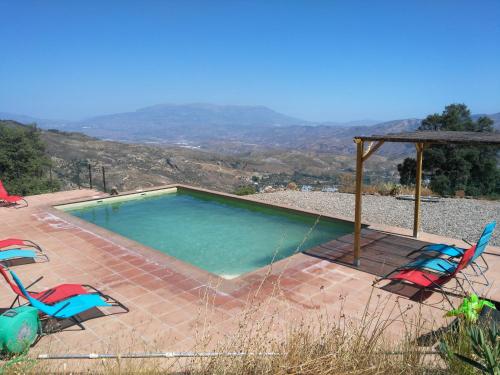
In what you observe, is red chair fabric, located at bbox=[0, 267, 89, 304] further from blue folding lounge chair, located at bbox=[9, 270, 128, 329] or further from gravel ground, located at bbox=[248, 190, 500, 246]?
gravel ground, located at bbox=[248, 190, 500, 246]

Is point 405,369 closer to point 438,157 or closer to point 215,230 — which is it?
point 215,230

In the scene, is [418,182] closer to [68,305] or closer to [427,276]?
[427,276]

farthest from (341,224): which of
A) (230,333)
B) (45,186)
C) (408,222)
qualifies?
(45,186)

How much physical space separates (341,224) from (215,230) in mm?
2695

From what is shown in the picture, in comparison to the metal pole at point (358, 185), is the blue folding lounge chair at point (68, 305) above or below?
below

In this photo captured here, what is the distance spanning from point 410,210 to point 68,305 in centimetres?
824

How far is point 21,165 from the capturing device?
15.4m

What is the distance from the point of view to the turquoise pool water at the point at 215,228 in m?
6.86

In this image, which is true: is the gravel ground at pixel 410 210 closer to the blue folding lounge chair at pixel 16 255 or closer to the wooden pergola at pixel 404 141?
the wooden pergola at pixel 404 141

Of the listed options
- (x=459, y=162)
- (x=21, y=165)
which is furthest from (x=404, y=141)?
(x=459, y=162)

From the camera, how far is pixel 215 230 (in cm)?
853

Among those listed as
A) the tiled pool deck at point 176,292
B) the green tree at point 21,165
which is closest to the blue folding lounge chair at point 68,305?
the tiled pool deck at point 176,292

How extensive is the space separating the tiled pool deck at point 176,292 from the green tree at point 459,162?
13.8m

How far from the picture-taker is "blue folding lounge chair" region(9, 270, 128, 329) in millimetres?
3782
